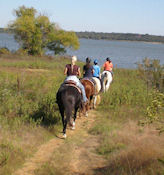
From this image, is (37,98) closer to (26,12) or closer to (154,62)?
(154,62)

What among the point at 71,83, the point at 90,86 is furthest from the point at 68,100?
the point at 90,86

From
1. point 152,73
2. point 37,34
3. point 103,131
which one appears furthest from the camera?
point 37,34

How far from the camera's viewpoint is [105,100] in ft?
46.4

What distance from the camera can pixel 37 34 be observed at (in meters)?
42.1

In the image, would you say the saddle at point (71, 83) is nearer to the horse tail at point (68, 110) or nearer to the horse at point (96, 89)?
the horse tail at point (68, 110)

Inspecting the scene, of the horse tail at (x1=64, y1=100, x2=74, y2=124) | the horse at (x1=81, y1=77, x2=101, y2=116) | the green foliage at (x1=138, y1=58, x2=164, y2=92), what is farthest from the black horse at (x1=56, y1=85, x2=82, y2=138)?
the green foliage at (x1=138, y1=58, x2=164, y2=92)

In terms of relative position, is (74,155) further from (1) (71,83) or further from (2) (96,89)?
(2) (96,89)

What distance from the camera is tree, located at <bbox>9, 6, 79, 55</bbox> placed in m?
42.1

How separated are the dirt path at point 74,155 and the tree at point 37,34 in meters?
34.4

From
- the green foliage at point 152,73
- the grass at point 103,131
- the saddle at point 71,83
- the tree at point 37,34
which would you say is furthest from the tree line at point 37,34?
the saddle at point 71,83

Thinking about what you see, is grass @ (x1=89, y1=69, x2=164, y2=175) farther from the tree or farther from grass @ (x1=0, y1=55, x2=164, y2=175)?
the tree

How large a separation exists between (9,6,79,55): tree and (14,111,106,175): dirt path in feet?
113

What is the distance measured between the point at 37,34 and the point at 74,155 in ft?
120

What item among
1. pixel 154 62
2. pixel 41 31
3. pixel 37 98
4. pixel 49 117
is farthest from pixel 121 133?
pixel 41 31
